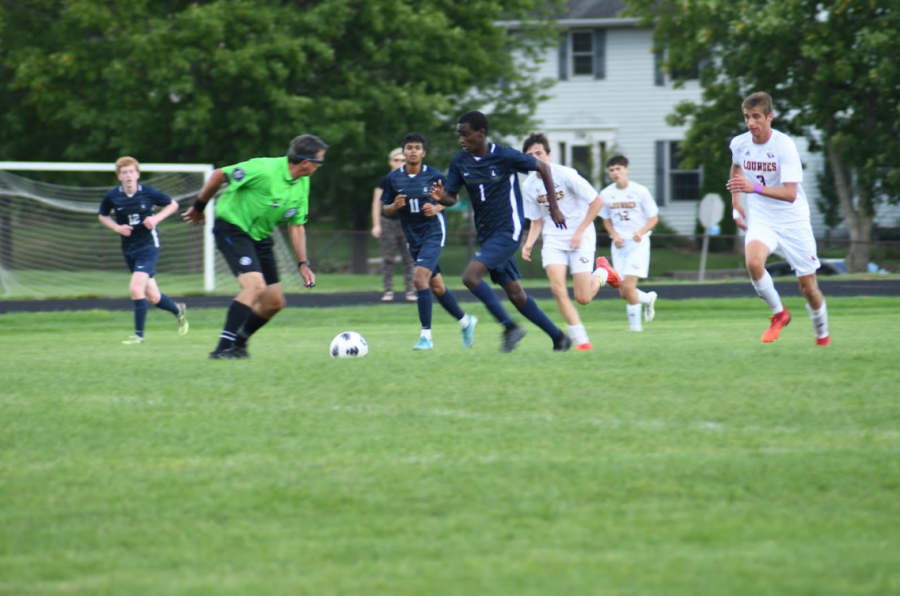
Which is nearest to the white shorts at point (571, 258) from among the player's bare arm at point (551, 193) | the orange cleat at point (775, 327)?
the player's bare arm at point (551, 193)

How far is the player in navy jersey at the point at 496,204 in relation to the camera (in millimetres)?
10062

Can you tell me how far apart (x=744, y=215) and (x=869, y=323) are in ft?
14.4

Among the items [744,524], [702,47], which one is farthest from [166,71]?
[744,524]

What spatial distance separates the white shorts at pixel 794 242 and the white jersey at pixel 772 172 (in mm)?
61

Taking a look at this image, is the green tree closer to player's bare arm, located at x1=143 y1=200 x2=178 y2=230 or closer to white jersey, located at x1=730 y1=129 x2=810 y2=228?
player's bare arm, located at x1=143 y1=200 x2=178 y2=230

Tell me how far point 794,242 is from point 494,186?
2479mm

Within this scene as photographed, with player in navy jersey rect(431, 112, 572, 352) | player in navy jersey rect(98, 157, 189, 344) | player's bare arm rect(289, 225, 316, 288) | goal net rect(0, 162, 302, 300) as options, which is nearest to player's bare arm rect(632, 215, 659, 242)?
player in navy jersey rect(431, 112, 572, 352)

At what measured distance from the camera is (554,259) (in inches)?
441

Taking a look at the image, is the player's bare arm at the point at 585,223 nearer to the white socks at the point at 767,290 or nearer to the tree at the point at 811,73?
the white socks at the point at 767,290

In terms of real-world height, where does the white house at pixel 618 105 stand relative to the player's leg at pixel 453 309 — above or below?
above

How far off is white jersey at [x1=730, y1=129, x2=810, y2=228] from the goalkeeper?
11.2 feet

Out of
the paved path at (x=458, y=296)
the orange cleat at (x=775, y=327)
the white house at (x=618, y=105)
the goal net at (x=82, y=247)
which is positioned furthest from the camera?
the white house at (x=618, y=105)

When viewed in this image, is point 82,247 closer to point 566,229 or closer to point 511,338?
point 566,229

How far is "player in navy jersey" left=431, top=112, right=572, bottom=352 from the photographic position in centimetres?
1006
